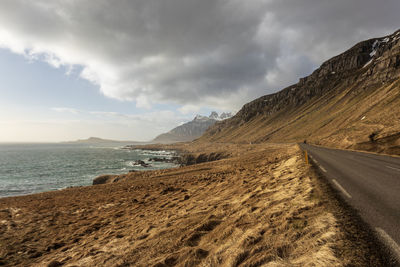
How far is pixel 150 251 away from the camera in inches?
173

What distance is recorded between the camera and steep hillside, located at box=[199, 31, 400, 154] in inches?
1125

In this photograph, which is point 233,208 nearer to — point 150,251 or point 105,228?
point 150,251

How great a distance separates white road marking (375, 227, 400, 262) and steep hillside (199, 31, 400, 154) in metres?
24.1

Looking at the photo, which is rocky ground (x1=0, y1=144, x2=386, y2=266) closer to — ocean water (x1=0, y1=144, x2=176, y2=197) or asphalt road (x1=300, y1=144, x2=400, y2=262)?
asphalt road (x1=300, y1=144, x2=400, y2=262)

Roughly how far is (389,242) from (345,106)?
286 ft

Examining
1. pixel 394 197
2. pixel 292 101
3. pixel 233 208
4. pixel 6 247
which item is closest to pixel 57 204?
pixel 6 247

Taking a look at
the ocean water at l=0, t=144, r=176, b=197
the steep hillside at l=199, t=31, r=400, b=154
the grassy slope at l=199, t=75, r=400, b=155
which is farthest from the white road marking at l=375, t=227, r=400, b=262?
the ocean water at l=0, t=144, r=176, b=197

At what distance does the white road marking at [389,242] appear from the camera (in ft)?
10.3

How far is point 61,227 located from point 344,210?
10901 mm

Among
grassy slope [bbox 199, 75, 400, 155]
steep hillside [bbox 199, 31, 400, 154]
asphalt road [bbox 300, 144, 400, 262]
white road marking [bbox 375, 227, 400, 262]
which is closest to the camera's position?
white road marking [bbox 375, 227, 400, 262]

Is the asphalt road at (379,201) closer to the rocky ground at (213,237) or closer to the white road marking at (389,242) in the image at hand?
the white road marking at (389,242)

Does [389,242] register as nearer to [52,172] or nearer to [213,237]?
[213,237]

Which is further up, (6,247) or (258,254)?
(258,254)

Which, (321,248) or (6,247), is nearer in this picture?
(321,248)
